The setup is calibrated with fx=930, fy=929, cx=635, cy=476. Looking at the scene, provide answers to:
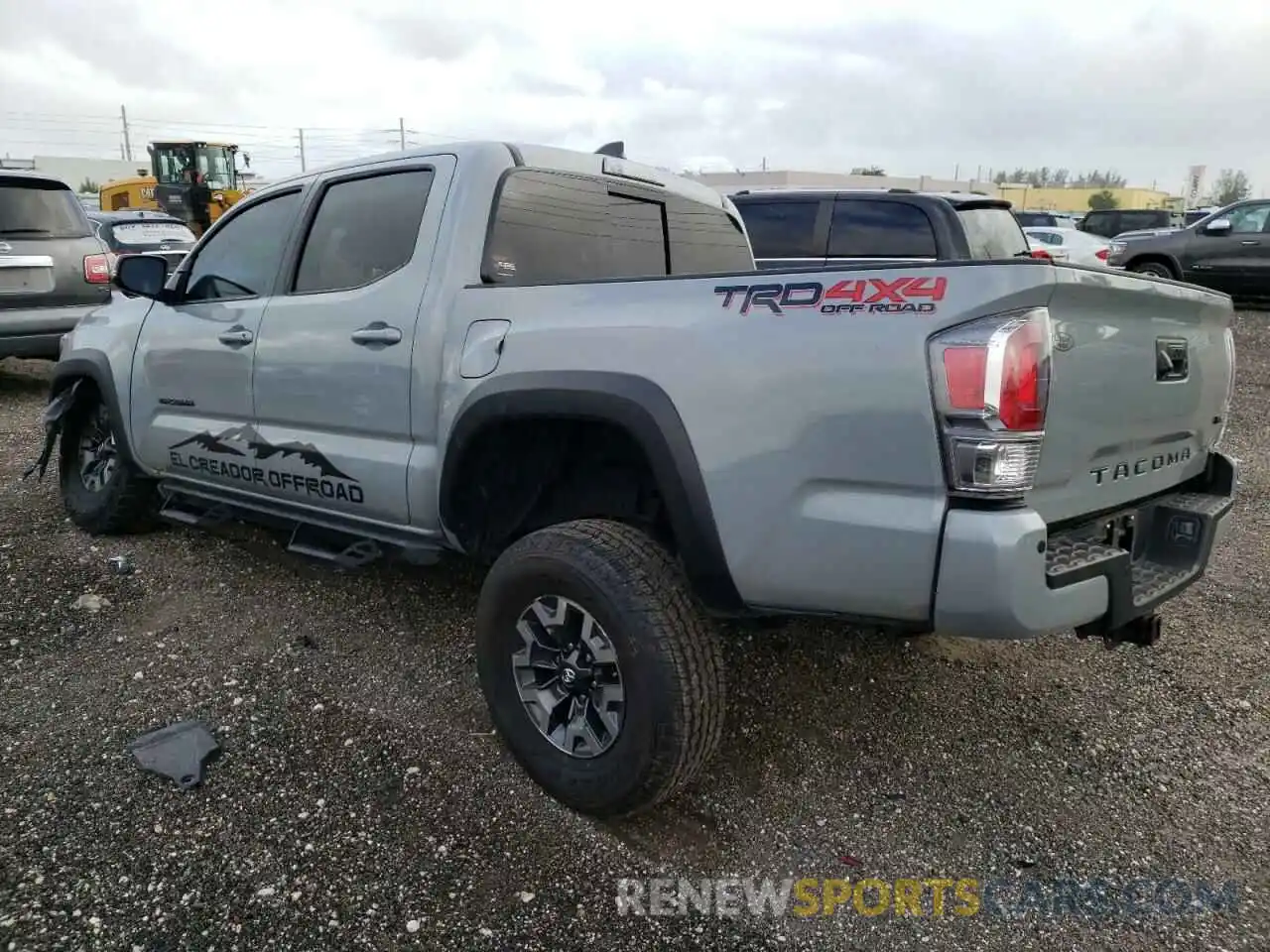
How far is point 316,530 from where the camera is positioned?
3.73m

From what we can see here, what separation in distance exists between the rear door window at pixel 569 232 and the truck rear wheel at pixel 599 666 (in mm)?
989

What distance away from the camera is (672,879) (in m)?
2.44

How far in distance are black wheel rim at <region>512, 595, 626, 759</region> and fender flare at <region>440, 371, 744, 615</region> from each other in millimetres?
335

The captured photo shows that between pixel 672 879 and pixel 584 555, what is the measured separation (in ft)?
2.89

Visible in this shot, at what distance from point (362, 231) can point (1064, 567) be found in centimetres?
266

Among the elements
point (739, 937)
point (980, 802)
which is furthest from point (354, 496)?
point (980, 802)

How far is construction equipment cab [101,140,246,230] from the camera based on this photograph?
23203 millimetres

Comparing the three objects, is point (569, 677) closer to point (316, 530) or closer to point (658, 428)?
point (658, 428)

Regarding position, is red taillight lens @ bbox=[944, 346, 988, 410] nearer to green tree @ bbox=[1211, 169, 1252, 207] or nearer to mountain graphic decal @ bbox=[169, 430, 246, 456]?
mountain graphic decal @ bbox=[169, 430, 246, 456]

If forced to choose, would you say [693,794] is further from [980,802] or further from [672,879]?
[980,802]

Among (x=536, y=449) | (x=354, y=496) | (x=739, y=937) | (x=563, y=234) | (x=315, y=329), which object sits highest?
(x=563, y=234)

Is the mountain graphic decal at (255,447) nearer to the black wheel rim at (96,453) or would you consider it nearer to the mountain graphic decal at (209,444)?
the mountain graphic decal at (209,444)

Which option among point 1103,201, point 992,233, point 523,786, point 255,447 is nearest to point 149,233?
point 255,447

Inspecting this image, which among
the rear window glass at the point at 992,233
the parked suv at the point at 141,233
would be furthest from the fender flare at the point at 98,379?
the parked suv at the point at 141,233
